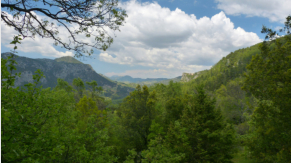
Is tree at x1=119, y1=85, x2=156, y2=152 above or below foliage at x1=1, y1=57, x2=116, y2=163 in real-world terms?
below

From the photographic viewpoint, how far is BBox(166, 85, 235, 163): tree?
1405cm

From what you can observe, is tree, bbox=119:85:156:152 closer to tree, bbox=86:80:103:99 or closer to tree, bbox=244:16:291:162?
tree, bbox=244:16:291:162

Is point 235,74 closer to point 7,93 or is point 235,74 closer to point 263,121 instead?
point 263,121

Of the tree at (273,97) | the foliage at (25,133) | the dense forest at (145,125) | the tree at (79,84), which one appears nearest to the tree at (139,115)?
the dense forest at (145,125)

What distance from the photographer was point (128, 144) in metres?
20.2

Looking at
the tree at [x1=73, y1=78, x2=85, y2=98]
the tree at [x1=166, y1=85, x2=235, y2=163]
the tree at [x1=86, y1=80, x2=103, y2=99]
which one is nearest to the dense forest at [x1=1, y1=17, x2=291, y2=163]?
the tree at [x1=166, y1=85, x2=235, y2=163]

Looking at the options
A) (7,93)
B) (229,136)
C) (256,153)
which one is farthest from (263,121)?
(7,93)

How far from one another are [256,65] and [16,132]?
13.8 m

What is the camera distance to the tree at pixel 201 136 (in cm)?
1405

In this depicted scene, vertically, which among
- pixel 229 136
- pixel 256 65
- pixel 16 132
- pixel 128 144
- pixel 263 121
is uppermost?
pixel 256 65

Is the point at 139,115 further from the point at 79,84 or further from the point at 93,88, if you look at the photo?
the point at 79,84

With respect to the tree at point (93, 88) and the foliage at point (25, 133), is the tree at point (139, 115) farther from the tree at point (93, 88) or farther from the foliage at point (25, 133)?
the tree at point (93, 88)

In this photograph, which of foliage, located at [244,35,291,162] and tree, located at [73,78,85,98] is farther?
tree, located at [73,78,85,98]

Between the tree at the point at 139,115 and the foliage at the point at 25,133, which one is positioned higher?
the foliage at the point at 25,133
